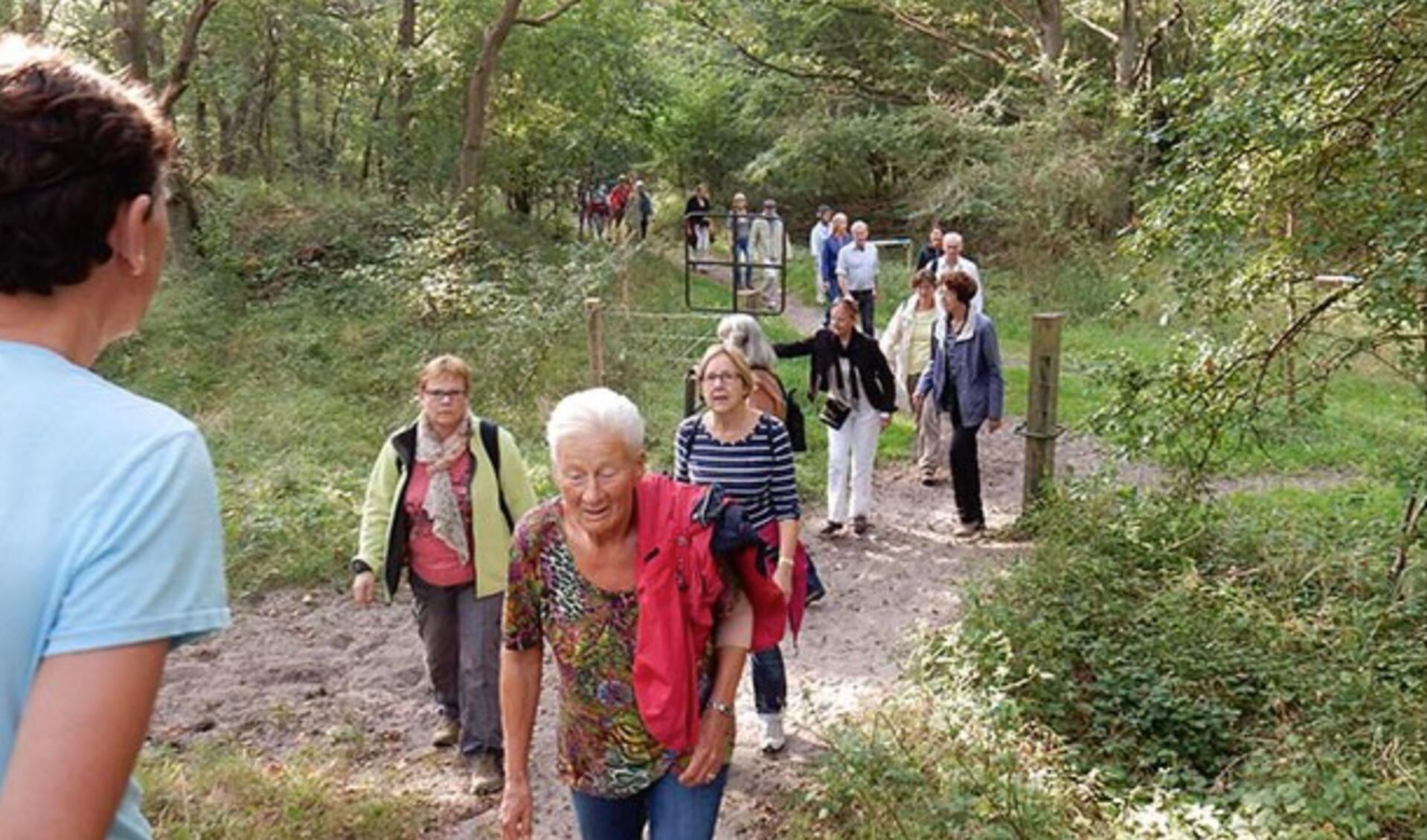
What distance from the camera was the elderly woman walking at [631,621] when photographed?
284 cm

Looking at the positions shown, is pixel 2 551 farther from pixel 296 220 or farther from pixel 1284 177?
pixel 296 220

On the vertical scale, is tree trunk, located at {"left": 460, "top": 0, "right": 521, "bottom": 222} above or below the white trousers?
above

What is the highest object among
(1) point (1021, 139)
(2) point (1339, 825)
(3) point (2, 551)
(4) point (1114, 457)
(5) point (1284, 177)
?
(1) point (1021, 139)

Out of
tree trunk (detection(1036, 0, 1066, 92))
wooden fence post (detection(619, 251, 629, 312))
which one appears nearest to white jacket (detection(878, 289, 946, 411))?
wooden fence post (detection(619, 251, 629, 312))

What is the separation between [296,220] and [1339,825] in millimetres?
17613

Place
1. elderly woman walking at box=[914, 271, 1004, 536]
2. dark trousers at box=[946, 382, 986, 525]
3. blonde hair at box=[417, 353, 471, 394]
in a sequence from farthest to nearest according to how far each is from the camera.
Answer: dark trousers at box=[946, 382, 986, 525]
elderly woman walking at box=[914, 271, 1004, 536]
blonde hair at box=[417, 353, 471, 394]

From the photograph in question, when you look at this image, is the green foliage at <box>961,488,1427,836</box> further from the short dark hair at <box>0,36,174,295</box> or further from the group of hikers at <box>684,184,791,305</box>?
the group of hikers at <box>684,184,791,305</box>

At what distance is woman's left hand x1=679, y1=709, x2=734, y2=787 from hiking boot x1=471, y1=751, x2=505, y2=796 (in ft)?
7.43

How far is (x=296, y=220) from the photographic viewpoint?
18469 mm

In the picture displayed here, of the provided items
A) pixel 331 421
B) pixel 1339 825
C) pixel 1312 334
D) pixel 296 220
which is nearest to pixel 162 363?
pixel 331 421

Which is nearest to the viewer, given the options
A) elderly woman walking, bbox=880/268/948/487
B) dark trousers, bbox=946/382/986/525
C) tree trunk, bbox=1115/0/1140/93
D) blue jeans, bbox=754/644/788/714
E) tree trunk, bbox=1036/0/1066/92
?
blue jeans, bbox=754/644/788/714

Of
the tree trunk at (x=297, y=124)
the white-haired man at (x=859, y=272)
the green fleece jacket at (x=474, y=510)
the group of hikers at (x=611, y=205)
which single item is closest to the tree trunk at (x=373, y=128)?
the tree trunk at (x=297, y=124)

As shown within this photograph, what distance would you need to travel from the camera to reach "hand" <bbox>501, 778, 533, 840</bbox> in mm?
3102

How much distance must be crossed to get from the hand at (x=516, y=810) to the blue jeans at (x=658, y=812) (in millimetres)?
143
